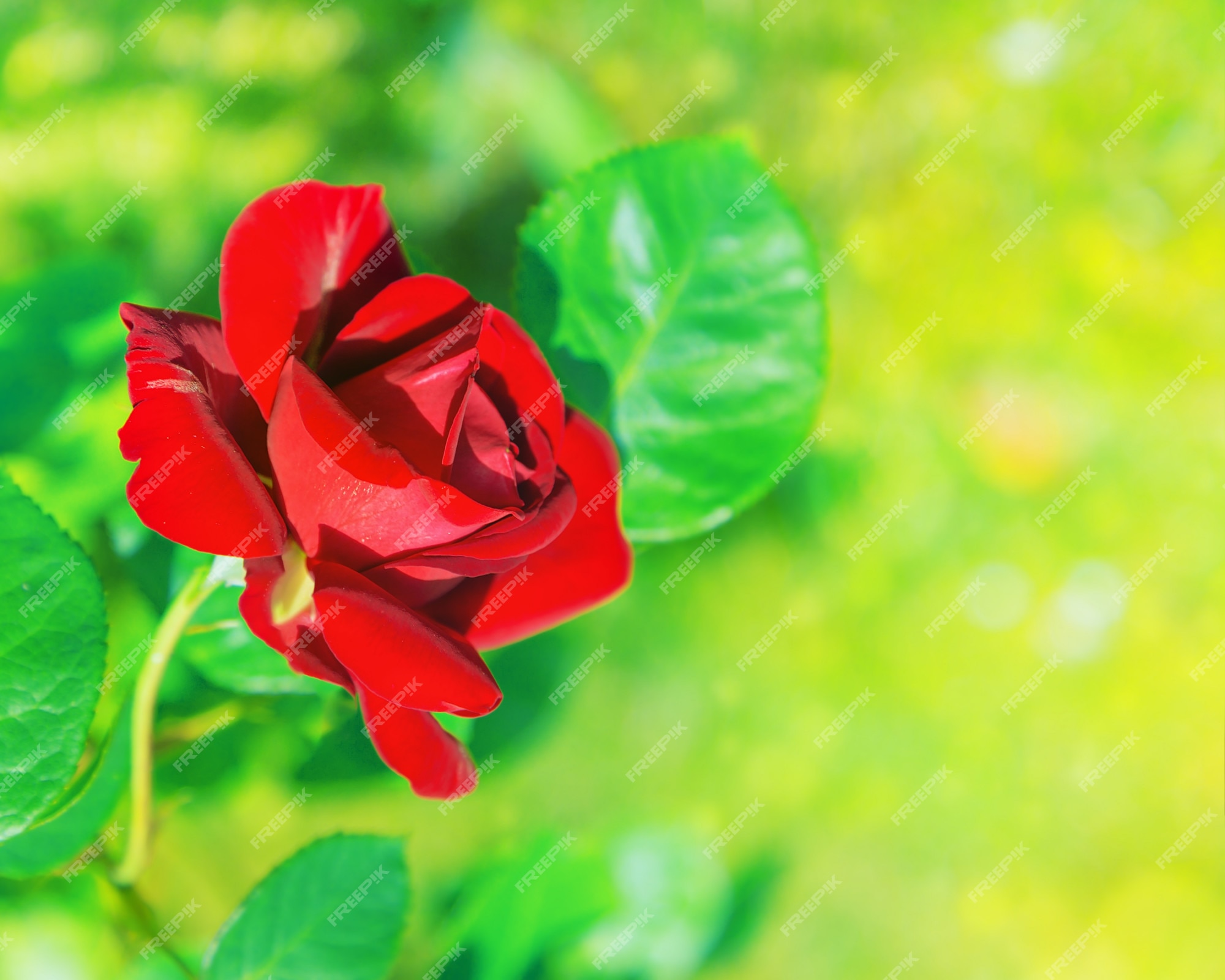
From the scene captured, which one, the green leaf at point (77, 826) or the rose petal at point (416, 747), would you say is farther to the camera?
the green leaf at point (77, 826)

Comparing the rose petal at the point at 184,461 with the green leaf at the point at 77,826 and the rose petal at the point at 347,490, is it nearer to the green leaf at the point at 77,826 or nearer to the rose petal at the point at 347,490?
the rose petal at the point at 347,490

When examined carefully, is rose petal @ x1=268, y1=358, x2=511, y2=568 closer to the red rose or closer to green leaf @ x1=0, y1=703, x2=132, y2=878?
the red rose

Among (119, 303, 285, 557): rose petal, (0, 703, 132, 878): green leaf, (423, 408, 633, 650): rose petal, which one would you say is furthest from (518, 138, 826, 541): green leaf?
(0, 703, 132, 878): green leaf

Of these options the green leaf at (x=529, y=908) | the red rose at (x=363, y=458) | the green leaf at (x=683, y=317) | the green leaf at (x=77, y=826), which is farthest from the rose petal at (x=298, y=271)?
the green leaf at (x=529, y=908)

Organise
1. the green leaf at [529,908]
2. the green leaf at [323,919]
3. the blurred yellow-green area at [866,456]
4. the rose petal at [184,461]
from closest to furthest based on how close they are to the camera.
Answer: the rose petal at [184,461] < the green leaf at [323,919] < the green leaf at [529,908] < the blurred yellow-green area at [866,456]

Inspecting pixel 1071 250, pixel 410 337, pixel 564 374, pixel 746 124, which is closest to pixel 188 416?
pixel 410 337

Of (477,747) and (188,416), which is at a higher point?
(188,416)

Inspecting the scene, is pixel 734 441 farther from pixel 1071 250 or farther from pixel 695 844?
pixel 1071 250
